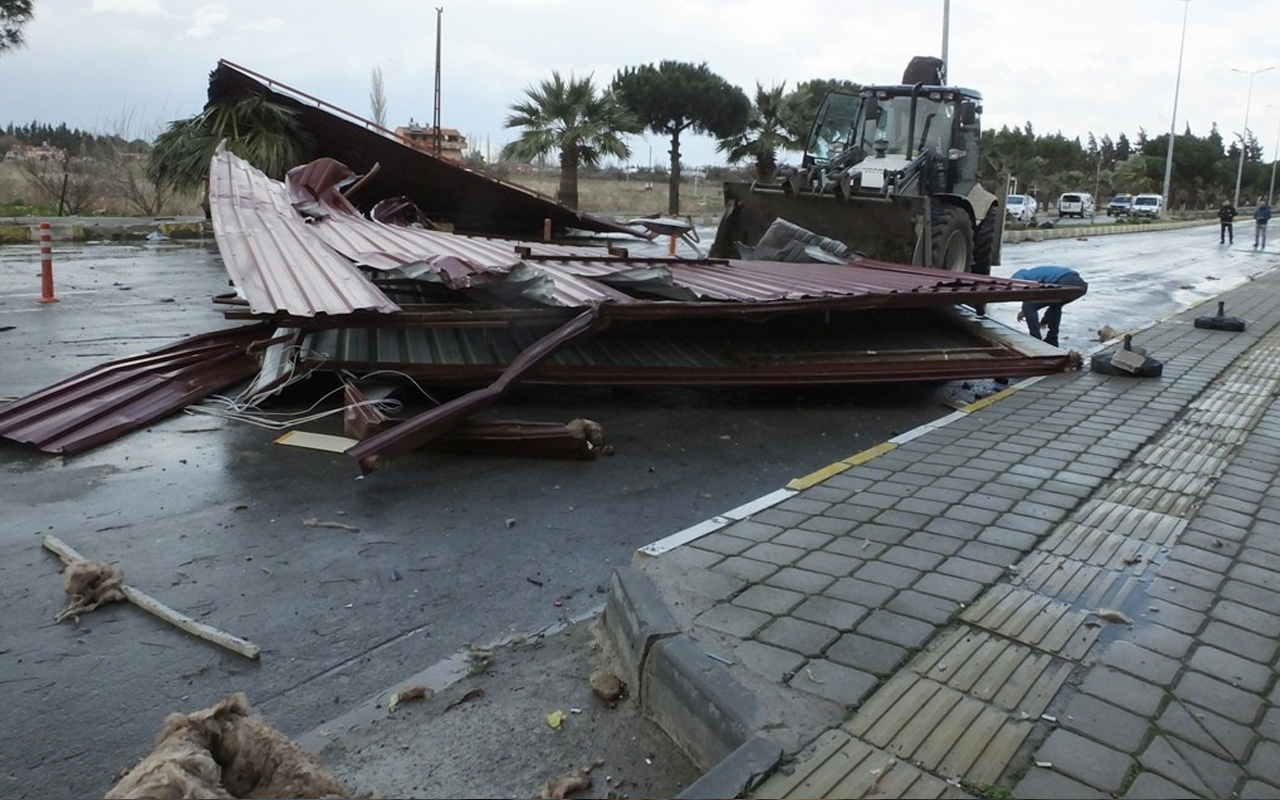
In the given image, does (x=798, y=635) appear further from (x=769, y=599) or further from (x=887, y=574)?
(x=887, y=574)

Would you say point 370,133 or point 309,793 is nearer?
point 309,793

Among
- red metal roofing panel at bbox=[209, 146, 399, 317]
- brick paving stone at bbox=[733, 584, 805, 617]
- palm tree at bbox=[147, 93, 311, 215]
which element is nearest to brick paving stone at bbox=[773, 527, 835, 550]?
brick paving stone at bbox=[733, 584, 805, 617]

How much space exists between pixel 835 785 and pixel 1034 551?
6.41ft

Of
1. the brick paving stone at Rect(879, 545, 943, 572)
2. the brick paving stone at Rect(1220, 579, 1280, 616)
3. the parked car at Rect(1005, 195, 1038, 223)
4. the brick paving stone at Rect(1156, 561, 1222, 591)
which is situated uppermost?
the parked car at Rect(1005, 195, 1038, 223)

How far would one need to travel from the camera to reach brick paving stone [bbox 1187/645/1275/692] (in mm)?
2832

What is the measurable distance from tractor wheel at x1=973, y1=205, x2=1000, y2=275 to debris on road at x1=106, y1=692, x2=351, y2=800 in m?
11.9

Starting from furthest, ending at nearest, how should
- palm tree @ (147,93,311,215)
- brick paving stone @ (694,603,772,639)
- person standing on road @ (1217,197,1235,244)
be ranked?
1. person standing on road @ (1217,197,1235,244)
2. palm tree @ (147,93,311,215)
3. brick paving stone @ (694,603,772,639)

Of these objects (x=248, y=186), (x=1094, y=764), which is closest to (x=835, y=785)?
(x=1094, y=764)

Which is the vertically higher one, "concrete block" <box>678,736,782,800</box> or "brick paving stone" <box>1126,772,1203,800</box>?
"brick paving stone" <box>1126,772,1203,800</box>

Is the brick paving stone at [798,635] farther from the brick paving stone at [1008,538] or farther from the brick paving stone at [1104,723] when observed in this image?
the brick paving stone at [1008,538]

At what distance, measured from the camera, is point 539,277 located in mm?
6449

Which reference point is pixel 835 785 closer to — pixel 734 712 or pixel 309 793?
pixel 734 712

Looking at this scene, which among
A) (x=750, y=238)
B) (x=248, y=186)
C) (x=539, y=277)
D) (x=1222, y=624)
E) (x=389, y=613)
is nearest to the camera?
(x=1222, y=624)

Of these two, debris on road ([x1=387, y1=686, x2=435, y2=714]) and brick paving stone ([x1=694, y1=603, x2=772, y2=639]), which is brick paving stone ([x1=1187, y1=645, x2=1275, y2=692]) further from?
debris on road ([x1=387, y1=686, x2=435, y2=714])
